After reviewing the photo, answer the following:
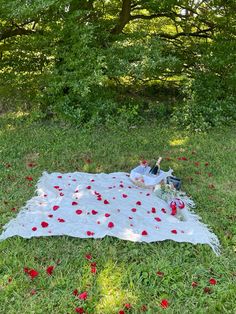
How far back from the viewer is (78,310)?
8.30ft

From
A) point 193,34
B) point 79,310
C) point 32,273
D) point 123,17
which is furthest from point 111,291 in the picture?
point 193,34

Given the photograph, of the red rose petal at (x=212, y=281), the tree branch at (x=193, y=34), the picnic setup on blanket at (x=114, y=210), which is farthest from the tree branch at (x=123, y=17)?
the red rose petal at (x=212, y=281)

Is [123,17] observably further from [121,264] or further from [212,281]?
[212,281]

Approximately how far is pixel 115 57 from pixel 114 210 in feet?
11.9

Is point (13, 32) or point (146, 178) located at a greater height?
point (13, 32)

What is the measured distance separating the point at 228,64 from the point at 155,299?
5.38m

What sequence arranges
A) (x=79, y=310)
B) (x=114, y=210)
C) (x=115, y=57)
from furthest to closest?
(x=115, y=57), (x=114, y=210), (x=79, y=310)

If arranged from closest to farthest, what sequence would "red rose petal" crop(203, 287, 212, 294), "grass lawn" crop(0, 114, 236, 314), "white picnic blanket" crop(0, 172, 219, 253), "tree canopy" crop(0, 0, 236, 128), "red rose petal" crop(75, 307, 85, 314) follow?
"red rose petal" crop(75, 307, 85, 314) < "grass lawn" crop(0, 114, 236, 314) < "red rose petal" crop(203, 287, 212, 294) < "white picnic blanket" crop(0, 172, 219, 253) < "tree canopy" crop(0, 0, 236, 128)

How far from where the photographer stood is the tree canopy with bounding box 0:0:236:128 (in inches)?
252

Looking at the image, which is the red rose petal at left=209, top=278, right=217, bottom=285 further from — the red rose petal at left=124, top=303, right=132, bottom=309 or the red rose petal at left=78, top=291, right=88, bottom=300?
the red rose petal at left=78, top=291, right=88, bottom=300

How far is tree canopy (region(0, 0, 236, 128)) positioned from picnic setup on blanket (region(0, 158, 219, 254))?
2385mm

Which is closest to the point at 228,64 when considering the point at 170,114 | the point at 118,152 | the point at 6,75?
the point at 170,114

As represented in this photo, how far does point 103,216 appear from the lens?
3547mm

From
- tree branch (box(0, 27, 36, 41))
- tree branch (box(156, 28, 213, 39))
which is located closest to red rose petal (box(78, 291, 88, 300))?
tree branch (box(0, 27, 36, 41))
